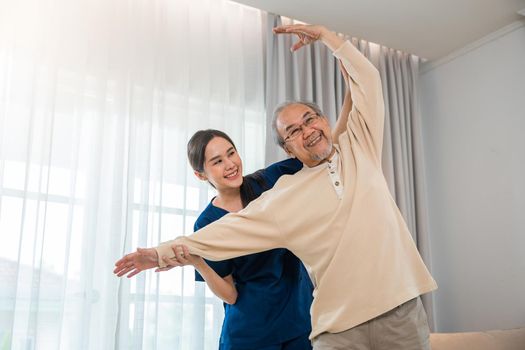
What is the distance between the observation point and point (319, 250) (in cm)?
164

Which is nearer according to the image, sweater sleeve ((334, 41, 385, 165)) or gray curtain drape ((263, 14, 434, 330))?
sweater sleeve ((334, 41, 385, 165))

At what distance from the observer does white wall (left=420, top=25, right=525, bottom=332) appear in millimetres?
3332

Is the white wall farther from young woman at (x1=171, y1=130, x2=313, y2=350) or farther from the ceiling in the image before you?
→ young woman at (x1=171, y1=130, x2=313, y2=350)

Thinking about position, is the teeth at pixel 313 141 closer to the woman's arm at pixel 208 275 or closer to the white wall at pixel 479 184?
the woman's arm at pixel 208 275

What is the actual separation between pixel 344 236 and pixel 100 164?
1464mm

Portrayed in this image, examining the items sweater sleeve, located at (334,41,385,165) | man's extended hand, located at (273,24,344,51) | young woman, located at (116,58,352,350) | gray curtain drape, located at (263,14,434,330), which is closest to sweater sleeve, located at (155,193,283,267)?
young woman, located at (116,58,352,350)

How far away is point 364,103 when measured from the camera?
183cm

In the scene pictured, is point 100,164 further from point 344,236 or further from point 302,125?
point 344,236

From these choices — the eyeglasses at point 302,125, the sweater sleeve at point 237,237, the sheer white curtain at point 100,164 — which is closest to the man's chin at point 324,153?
the eyeglasses at point 302,125

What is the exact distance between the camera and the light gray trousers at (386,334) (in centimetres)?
155

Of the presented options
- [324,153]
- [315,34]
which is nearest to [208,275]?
[324,153]

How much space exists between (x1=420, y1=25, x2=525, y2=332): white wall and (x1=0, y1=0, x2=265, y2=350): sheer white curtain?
137 cm

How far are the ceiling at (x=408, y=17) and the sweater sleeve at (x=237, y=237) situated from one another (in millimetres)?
1863

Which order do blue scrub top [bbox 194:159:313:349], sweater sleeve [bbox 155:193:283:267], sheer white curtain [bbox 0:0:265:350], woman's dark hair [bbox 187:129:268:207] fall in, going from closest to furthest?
sweater sleeve [bbox 155:193:283:267]
blue scrub top [bbox 194:159:313:349]
woman's dark hair [bbox 187:129:268:207]
sheer white curtain [bbox 0:0:265:350]
